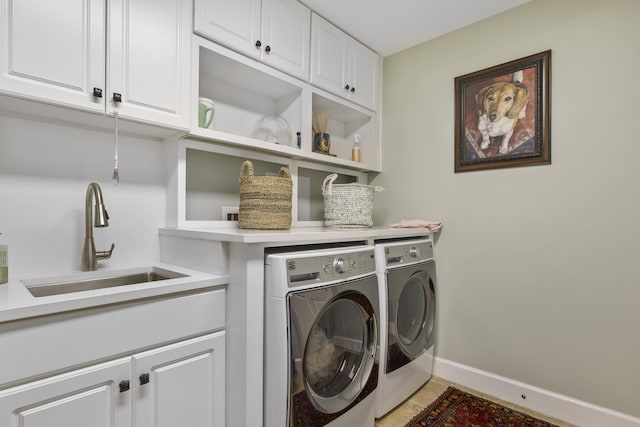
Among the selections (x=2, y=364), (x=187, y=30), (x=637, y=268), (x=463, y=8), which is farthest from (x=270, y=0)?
(x=637, y=268)

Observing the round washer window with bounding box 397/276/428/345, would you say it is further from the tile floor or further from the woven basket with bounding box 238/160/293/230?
the woven basket with bounding box 238/160/293/230

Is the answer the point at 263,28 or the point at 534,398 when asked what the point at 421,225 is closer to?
the point at 534,398

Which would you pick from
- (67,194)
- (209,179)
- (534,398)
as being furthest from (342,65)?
(534,398)

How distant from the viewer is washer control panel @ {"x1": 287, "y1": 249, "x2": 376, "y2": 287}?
4.15ft

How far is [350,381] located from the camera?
1512mm

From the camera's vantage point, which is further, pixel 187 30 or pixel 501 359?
pixel 501 359

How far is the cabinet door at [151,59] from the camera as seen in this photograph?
1.34 m

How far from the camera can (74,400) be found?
992 millimetres

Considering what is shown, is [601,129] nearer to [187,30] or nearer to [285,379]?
[285,379]

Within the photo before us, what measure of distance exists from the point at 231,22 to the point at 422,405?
2332mm

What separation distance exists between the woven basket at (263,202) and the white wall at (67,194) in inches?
20.2

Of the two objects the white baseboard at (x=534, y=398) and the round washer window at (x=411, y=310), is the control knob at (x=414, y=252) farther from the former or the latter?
the white baseboard at (x=534, y=398)

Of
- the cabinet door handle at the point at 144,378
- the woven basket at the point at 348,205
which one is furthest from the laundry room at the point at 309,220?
the woven basket at the point at 348,205

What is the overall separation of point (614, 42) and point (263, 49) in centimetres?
182
